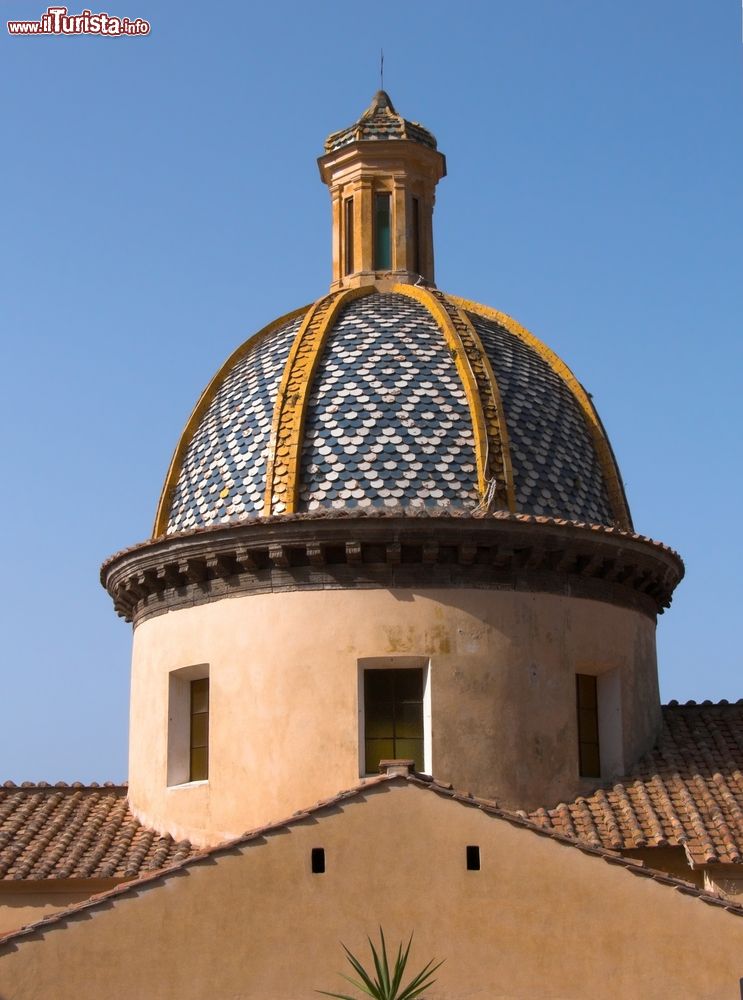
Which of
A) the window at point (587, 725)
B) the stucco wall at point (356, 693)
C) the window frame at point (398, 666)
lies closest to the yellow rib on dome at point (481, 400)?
the stucco wall at point (356, 693)

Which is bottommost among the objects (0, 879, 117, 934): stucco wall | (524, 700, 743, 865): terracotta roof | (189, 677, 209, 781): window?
(0, 879, 117, 934): stucco wall

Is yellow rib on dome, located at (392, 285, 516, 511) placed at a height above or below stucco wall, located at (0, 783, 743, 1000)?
above

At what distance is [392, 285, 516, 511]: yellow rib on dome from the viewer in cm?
1914

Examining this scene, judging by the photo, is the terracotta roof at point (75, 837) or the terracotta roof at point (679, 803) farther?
the terracotta roof at point (75, 837)

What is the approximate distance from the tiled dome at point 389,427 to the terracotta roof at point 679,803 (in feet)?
9.50

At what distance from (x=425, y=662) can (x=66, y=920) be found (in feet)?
17.5

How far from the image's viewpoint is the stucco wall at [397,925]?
1430 centimetres

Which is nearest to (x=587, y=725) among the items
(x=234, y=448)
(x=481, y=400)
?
(x=481, y=400)

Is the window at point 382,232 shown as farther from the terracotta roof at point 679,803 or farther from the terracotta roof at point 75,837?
the terracotta roof at point 75,837

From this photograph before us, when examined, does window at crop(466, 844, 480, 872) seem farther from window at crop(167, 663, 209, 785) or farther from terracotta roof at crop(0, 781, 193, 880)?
window at crop(167, 663, 209, 785)

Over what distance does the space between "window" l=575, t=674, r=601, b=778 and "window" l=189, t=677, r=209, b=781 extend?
432cm

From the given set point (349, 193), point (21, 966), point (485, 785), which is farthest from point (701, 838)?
point (349, 193)

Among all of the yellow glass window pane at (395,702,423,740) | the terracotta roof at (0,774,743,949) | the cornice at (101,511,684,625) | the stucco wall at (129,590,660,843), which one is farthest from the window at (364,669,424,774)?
the terracotta roof at (0,774,743,949)

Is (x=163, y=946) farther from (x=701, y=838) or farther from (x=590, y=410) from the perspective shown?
(x=590, y=410)
